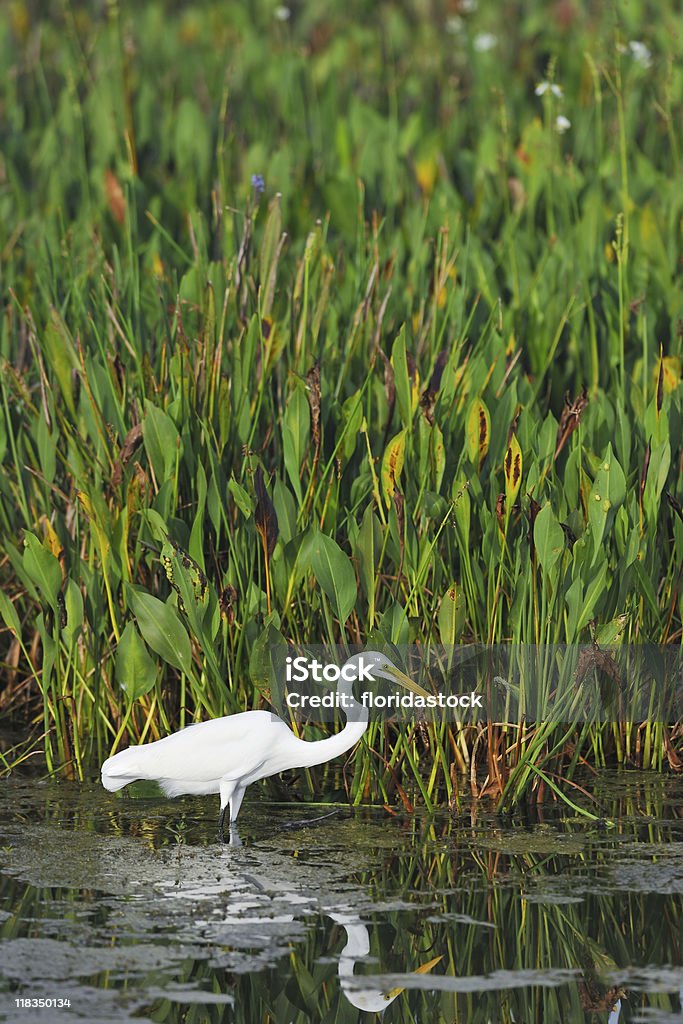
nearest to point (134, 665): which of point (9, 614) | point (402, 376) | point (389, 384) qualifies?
point (9, 614)

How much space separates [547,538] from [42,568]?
1.14 m

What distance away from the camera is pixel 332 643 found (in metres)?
3.39

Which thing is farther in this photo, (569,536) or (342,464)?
(342,464)

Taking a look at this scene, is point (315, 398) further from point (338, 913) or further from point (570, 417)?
point (338, 913)

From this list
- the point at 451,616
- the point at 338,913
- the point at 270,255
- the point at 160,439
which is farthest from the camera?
the point at 270,255

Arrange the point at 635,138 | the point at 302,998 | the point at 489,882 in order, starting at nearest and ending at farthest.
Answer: the point at 302,998 < the point at 489,882 < the point at 635,138

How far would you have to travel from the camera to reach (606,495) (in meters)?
3.37

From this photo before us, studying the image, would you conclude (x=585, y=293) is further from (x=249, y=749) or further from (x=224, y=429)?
(x=249, y=749)

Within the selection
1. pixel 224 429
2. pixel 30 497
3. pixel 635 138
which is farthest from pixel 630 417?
pixel 635 138

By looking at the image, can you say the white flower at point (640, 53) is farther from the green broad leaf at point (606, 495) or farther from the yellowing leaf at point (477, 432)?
the green broad leaf at point (606, 495)

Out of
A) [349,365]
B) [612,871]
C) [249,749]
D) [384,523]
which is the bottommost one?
[612,871]

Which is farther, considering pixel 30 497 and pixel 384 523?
pixel 30 497

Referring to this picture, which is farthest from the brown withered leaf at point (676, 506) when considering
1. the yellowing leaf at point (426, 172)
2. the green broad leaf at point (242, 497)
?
the yellowing leaf at point (426, 172)

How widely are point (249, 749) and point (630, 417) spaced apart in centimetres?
169
